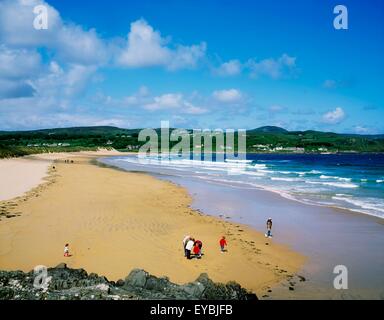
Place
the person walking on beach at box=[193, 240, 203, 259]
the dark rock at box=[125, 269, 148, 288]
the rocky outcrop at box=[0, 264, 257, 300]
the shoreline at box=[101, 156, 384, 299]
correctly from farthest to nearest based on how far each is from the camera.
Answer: the person walking on beach at box=[193, 240, 203, 259] < the shoreline at box=[101, 156, 384, 299] < the dark rock at box=[125, 269, 148, 288] < the rocky outcrop at box=[0, 264, 257, 300]

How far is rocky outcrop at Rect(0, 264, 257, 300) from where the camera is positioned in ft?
29.8

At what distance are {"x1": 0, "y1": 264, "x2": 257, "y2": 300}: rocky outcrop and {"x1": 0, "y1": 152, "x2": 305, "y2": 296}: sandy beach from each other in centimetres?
234

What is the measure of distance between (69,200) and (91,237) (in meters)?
11.7

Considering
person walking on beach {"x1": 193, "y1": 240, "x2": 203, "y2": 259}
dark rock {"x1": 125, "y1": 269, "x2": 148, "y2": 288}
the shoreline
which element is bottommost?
the shoreline

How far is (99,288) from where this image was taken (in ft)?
30.7

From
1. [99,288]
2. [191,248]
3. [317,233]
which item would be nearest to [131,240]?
[191,248]

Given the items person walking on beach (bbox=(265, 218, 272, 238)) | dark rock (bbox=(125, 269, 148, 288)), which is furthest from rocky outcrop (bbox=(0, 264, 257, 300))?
person walking on beach (bbox=(265, 218, 272, 238))

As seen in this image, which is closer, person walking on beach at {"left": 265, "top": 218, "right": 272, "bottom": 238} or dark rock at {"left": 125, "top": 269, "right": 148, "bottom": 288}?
dark rock at {"left": 125, "top": 269, "right": 148, "bottom": 288}

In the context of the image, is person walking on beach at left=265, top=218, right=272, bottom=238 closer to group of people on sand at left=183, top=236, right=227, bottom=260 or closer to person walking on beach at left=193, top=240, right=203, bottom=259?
group of people on sand at left=183, top=236, right=227, bottom=260

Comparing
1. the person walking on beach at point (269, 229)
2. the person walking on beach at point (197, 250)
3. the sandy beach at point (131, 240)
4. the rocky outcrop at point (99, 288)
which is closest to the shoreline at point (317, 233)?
the person walking on beach at point (269, 229)

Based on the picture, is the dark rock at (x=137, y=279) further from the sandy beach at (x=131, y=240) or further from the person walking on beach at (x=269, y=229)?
the person walking on beach at (x=269, y=229)
